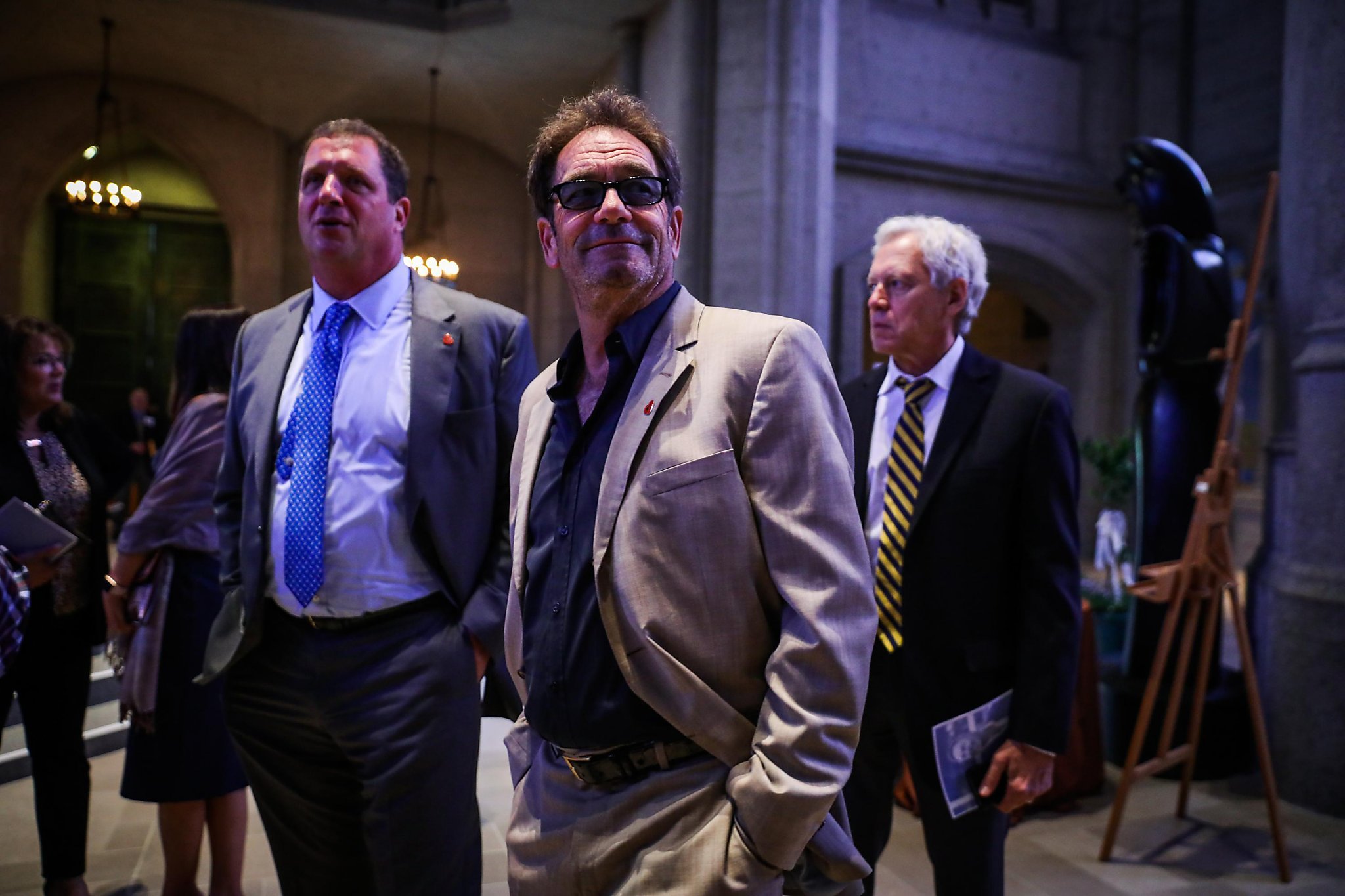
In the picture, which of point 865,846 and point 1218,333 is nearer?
point 865,846

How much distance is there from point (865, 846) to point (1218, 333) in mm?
3550

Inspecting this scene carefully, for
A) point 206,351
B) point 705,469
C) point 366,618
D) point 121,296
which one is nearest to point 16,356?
point 206,351

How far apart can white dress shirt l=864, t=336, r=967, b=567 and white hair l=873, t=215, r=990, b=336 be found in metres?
0.12

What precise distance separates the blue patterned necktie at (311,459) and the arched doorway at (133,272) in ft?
36.7

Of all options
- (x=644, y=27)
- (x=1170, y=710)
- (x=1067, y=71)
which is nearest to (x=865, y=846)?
(x=1170, y=710)

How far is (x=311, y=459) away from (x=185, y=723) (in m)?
1.28

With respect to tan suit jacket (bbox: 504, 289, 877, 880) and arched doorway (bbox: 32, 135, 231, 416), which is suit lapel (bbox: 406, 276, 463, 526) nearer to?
tan suit jacket (bbox: 504, 289, 877, 880)

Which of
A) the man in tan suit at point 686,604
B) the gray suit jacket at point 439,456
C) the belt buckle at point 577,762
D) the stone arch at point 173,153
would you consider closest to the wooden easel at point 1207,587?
the gray suit jacket at point 439,456

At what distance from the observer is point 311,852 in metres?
2.05

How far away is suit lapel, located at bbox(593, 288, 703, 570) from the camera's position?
4.24 feet

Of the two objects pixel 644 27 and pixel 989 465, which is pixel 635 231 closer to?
pixel 989 465

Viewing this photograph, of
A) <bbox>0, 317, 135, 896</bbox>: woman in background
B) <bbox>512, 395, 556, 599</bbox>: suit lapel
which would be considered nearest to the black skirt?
<bbox>0, 317, 135, 896</bbox>: woman in background

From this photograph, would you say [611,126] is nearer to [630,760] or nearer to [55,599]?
[630,760]

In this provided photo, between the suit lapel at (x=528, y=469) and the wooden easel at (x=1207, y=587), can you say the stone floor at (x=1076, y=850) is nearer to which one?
the wooden easel at (x=1207, y=587)
